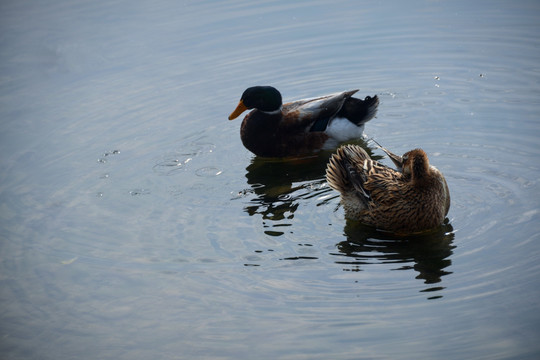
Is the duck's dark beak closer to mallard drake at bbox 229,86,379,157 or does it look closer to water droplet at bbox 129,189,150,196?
mallard drake at bbox 229,86,379,157

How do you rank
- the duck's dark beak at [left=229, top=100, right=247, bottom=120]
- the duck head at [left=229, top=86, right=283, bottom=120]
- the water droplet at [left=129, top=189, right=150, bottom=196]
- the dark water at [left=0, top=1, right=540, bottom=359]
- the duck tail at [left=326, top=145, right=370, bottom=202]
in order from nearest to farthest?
1. the dark water at [left=0, top=1, right=540, bottom=359]
2. the duck tail at [left=326, top=145, right=370, bottom=202]
3. the water droplet at [left=129, top=189, right=150, bottom=196]
4. the duck head at [left=229, top=86, right=283, bottom=120]
5. the duck's dark beak at [left=229, top=100, right=247, bottom=120]

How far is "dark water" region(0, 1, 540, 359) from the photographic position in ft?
17.3

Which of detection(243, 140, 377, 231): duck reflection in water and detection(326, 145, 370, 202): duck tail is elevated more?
detection(326, 145, 370, 202): duck tail

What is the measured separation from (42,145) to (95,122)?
830 mm

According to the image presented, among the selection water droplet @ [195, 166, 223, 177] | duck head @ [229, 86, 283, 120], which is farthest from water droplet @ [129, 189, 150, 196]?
duck head @ [229, 86, 283, 120]

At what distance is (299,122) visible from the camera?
345 inches

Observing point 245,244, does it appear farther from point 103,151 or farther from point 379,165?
point 103,151

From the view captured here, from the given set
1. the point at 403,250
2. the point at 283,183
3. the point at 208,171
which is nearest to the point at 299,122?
the point at 283,183

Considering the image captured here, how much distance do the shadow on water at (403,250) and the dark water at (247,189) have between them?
0.02 meters

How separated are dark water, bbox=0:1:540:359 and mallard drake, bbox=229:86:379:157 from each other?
0.27 meters

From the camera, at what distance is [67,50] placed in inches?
465

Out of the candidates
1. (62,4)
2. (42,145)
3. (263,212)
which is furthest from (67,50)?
(263,212)

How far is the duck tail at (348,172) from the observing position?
6750 mm

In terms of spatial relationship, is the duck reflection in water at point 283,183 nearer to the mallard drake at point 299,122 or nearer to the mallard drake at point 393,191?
the mallard drake at point 299,122
